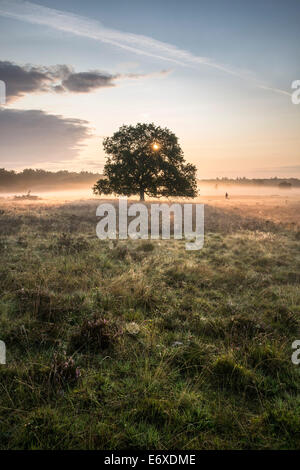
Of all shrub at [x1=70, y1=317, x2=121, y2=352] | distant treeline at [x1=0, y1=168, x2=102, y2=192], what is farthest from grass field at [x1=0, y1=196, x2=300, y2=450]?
distant treeline at [x1=0, y1=168, x2=102, y2=192]

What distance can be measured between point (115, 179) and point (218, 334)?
1367 inches

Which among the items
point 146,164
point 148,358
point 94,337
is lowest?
point 148,358

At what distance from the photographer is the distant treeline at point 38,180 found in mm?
115062

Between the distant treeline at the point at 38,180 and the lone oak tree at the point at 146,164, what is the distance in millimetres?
95069

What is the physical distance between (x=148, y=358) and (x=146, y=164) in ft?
113

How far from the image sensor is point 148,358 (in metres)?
4.33

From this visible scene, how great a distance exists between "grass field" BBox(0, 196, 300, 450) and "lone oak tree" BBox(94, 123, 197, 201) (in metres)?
29.7

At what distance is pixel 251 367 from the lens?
424 centimetres

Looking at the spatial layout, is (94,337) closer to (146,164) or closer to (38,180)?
(146,164)

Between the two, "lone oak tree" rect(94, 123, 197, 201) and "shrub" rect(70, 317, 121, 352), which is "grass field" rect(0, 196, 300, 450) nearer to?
"shrub" rect(70, 317, 121, 352)

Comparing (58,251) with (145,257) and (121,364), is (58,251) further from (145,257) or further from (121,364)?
(121,364)

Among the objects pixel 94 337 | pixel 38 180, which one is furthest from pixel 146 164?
pixel 38 180
